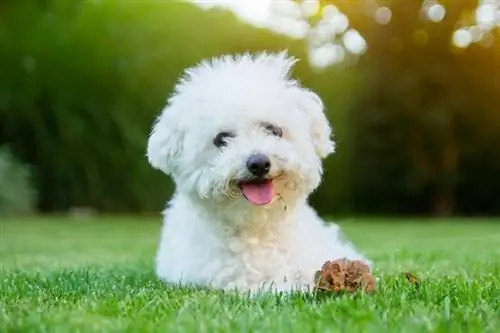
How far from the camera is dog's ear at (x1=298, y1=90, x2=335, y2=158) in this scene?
399 cm

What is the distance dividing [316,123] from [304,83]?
1263 cm

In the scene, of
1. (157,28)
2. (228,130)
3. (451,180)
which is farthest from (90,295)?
(451,180)

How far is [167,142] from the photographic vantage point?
3986 mm

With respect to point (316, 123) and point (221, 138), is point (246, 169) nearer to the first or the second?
point (221, 138)

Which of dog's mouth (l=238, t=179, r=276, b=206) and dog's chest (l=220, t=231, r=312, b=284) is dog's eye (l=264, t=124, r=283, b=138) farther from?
dog's chest (l=220, t=231, r=312, b=284)

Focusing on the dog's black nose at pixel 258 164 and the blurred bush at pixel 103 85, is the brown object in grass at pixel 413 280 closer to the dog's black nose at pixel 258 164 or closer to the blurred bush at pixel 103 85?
the dog's black nose at pixel 258 164

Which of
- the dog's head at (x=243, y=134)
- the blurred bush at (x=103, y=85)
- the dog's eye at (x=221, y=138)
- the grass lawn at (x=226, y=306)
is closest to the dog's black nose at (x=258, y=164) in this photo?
the dog's head at (x=243, y=134)

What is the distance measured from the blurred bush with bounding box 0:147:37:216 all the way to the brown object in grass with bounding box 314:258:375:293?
12.7m

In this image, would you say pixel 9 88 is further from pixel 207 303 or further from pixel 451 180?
pixel 207 303

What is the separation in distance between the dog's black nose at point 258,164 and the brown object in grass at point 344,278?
0.47m

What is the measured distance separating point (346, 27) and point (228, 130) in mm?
16054

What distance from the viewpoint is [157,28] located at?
1576 cm

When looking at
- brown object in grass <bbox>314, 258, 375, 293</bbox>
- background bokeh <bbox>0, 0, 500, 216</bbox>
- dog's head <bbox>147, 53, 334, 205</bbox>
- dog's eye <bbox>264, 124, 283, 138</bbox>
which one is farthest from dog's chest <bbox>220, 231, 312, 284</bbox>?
background bokeh <bbox>0, 0, 500, 216</bbox>

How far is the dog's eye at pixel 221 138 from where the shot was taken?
3739 mm
